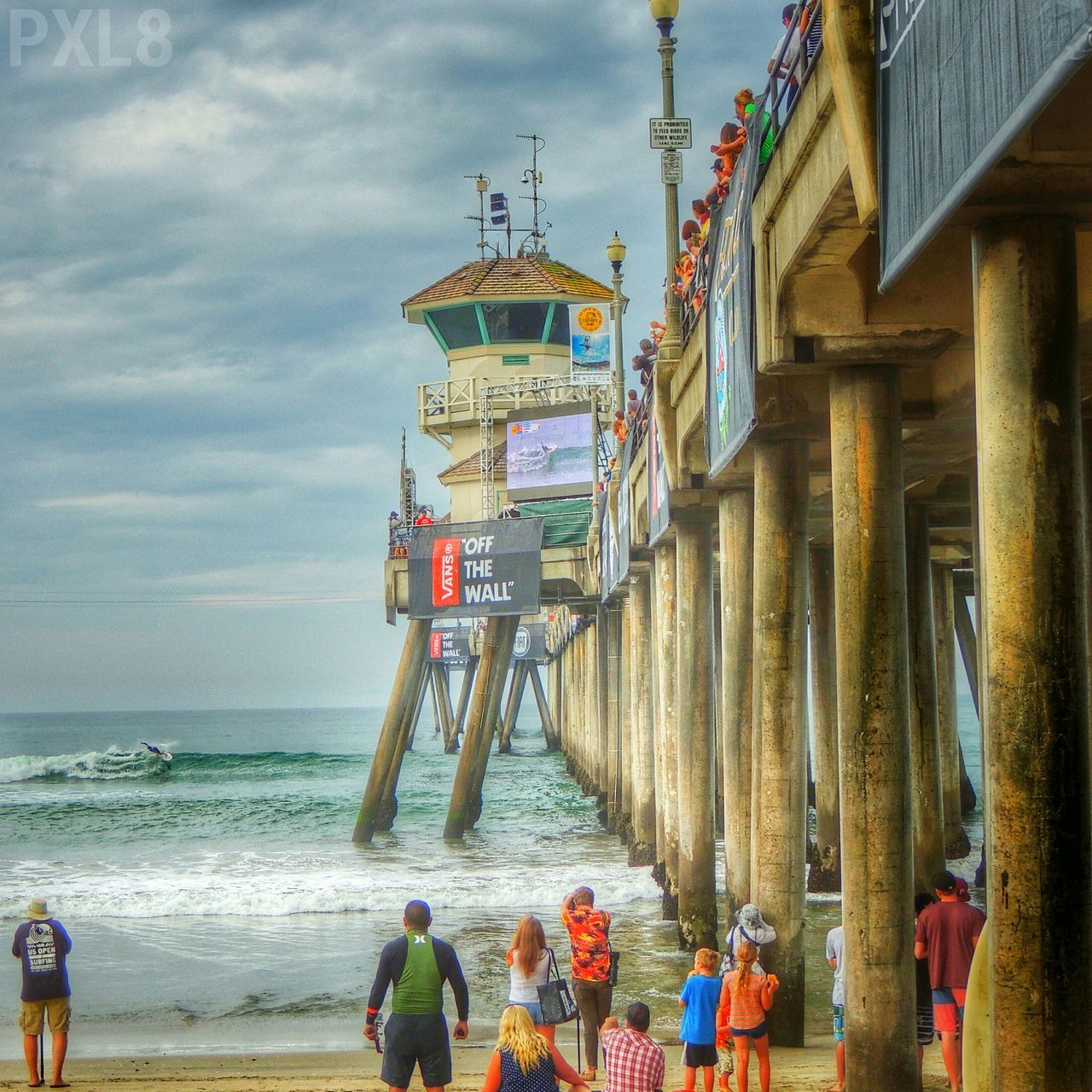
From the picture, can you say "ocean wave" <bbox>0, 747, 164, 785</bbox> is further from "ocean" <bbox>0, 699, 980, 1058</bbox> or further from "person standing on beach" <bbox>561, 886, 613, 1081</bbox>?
"person standing on beach" <bbox>561, 886, 613, 1081</bbox>

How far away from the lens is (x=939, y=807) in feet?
50.9

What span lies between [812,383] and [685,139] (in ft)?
22.4

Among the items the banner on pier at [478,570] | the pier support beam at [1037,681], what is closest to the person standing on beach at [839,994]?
the pier support beam at [1037,681]

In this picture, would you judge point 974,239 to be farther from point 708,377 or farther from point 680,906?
point 680,906

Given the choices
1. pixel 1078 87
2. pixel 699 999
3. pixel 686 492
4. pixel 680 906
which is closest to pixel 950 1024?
pixel 699 999

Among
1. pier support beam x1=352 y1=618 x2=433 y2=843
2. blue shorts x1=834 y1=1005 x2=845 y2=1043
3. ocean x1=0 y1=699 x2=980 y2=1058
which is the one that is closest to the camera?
blue shorts x1=834 y1=1005 x2=845 y2=1043

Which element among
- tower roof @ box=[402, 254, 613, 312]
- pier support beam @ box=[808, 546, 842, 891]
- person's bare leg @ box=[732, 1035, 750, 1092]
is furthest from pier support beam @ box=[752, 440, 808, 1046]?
tower roof @ box=[402, 254, 613, 312]

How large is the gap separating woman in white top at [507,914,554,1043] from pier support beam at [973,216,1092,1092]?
356 centimetres

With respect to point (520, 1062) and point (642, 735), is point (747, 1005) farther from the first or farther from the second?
point (642, 735)

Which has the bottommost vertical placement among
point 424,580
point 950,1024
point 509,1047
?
point 950,1024

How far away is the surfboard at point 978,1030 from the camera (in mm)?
5652

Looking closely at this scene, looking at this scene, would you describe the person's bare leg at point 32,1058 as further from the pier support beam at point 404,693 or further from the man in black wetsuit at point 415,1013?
the pier support beam at point 404,693

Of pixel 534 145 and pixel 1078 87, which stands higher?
pixel 534 145

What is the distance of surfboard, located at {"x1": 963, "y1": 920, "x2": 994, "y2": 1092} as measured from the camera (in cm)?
565
